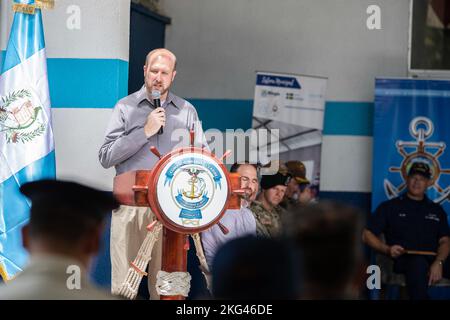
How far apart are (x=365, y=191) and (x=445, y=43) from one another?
131cm

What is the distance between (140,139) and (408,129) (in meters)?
2.75

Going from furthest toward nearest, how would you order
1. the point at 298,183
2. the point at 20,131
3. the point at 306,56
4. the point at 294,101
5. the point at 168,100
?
1. the point at 306,56
2. the point at 294,101
3. the point at 298,183
4. the point at 20,131
5. the point at 168,100

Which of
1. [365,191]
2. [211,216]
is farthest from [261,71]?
[211,216]

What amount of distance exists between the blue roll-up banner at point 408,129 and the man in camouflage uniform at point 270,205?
1128mm

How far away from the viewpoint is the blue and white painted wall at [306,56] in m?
7.36

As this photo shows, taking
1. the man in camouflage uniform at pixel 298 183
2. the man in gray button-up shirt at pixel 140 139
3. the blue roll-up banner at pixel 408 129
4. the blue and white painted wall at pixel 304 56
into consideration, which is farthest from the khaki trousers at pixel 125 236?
the blue and white painted wall at pixel 304 56

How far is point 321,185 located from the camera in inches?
296

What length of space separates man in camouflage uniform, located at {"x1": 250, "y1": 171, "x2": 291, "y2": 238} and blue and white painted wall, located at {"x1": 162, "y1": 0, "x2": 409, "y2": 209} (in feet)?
5.57

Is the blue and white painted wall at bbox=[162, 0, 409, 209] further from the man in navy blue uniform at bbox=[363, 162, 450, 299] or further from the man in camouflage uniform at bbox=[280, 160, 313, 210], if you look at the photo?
the man in navy blue uniform at bbox=[363, 162, 450, 299]

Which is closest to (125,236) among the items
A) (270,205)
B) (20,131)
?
(20,131)

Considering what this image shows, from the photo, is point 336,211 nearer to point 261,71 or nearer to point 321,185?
point 261,71

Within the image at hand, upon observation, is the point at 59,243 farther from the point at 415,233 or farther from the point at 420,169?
the point at 420,169

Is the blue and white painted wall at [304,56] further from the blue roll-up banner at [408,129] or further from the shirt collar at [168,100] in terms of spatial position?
the shirt collar at [168,100]

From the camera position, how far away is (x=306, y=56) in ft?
24.4
